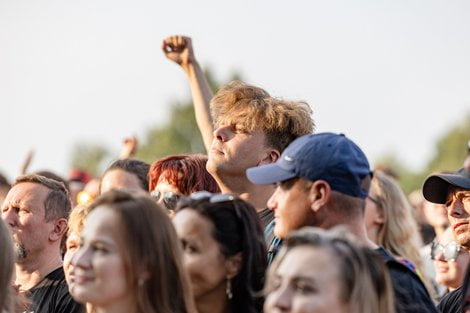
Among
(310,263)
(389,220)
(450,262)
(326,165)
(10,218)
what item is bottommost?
(450,262)

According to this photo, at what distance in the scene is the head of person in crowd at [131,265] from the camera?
534 cm

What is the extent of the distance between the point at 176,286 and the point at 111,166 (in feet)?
11.4

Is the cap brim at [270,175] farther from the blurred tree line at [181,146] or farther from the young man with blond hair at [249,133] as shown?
the blurred tree line at [181,146]

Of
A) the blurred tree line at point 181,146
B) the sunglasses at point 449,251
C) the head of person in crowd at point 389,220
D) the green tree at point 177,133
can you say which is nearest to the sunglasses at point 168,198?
the head of person in crowd at point 389,220

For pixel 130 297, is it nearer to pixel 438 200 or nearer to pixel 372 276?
pixel 372 276

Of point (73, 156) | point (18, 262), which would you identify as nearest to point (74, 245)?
point (18, 262)

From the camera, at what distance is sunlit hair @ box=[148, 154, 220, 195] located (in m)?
7.56

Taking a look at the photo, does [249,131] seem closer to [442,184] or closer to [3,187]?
[442,184]

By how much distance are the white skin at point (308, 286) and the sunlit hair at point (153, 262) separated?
25.5 inches

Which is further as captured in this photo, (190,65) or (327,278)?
(190,65)

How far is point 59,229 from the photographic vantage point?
8.35 meters

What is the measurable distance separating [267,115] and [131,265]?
1984 mm

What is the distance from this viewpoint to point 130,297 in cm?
544

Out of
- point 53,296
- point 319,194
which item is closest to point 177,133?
point 53,296
